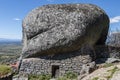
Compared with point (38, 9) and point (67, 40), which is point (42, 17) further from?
point (67, 40)

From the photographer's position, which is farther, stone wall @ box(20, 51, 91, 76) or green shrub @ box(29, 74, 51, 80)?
green shrub @ box(29, 74, 51, 80)

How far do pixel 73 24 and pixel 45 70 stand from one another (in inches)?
158

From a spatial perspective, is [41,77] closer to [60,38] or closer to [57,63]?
[57,63]

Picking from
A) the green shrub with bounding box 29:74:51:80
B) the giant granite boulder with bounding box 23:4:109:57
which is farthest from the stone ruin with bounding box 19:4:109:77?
the green shrub with bounding box 29:74:51:80

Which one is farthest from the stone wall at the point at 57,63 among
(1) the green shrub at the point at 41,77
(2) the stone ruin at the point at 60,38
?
(1) the green shrub at the point at 41,77

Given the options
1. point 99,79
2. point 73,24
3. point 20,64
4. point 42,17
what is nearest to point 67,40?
point 73,24

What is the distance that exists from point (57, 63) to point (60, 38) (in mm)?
1898

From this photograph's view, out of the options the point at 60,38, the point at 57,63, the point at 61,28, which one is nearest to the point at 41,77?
the point at 57,63

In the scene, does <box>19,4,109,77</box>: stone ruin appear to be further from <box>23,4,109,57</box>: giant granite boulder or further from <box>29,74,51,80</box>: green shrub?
<box>29,74,51,80</box>: green shrub

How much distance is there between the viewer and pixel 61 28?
20828 mm

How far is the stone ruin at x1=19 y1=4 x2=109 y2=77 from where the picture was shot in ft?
67.8

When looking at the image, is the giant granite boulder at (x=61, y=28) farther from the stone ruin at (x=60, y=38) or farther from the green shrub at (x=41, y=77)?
the green shrub at (x=41, y=77)

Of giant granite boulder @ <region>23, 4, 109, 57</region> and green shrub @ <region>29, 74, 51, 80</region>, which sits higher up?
giant granite boulder @ <region>23, 4, 109, 57</region>

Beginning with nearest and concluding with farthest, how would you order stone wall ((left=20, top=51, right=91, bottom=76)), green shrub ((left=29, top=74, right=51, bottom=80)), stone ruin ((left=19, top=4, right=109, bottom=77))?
1. stone wall ((left=20, top=51, right=91, bottom=76))
2. stone ruin ((left=19, top=4, right=109, bottom=77))
3. green shrub ((left=29, top=74, right=51, bottom=80))
